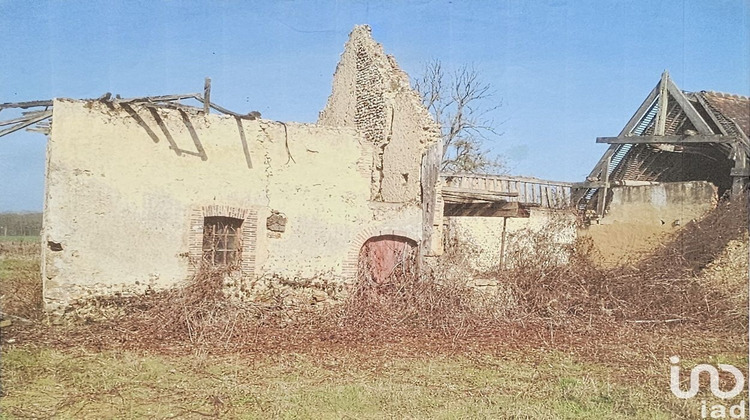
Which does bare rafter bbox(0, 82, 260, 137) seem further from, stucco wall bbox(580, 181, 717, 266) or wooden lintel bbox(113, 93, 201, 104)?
stucco wall bbox(580, 181, 717, 266)

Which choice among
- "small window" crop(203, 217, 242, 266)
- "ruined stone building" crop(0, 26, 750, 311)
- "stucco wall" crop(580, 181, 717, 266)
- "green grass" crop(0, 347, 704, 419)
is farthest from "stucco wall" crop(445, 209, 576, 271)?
"green grass" crop(0, 347, 704, 419)

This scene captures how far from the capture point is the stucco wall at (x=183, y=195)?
33.0 feet

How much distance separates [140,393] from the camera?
7090 mm

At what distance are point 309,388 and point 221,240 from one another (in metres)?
4.71

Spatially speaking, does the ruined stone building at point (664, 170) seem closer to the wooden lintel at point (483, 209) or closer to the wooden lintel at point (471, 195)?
the wooden lintel at point (483, 209)

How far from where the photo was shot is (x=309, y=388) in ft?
24.7

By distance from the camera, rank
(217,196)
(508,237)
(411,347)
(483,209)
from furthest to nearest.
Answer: (508,237), (483,209), (217,196), (411,347)

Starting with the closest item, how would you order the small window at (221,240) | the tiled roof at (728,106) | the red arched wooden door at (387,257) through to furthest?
the small window at (221,240)
the red arched wooden door at (387,257)
the tiled roof at (728,106)

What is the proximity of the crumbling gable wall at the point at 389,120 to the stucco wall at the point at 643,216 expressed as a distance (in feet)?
21.5

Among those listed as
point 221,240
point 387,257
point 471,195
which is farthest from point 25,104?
point 471,195

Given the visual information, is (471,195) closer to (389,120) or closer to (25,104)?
(389,120)

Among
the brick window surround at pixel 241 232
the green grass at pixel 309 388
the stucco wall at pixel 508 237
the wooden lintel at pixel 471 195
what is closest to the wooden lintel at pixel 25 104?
the brick window surround at pixel 241 232

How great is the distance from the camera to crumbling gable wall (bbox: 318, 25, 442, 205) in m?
13.5

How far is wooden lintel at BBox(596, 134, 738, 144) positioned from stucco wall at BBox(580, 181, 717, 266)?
3.55ft
